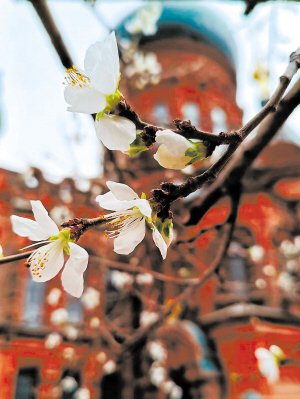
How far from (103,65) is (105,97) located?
0.18ft

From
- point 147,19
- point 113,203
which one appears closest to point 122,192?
point 113,203

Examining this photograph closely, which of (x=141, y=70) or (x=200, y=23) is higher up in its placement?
(x=200, y=23)

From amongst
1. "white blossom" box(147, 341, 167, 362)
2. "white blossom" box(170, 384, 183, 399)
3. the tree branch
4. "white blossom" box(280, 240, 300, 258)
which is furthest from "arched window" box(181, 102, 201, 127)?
the tree branch

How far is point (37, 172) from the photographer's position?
3.97m

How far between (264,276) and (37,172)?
4965mm

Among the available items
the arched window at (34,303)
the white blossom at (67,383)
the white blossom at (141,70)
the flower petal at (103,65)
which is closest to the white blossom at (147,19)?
the white blossom at (141,70)

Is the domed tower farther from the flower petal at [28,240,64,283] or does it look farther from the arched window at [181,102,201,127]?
the flower petal at [28,240,64,283]

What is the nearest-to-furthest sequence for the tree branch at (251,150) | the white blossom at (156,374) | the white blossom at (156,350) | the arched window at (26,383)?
1. the tree branch at (251,150)
2. the white blossom at (156,350)
3. the white blossom at (156,374)
4. the arched window at (26,383)

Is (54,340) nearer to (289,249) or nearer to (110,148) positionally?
(289,249)

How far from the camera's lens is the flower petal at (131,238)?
770 millimetres

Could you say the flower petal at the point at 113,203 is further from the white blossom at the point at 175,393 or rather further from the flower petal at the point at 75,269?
the white blossom at the point at 175,393

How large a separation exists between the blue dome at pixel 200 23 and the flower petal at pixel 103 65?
10.6 meters

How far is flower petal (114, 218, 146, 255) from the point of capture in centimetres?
77

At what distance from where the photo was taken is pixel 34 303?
8195mm
